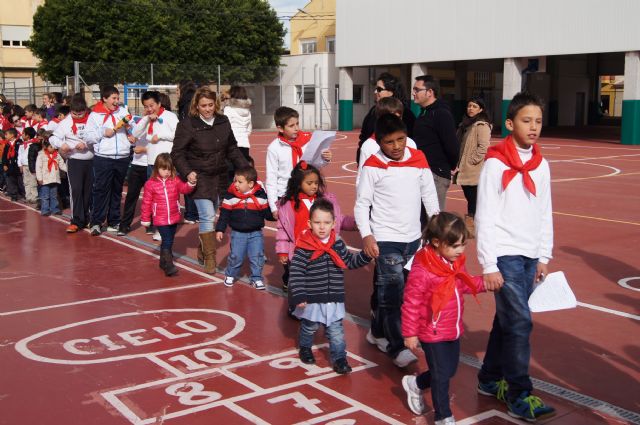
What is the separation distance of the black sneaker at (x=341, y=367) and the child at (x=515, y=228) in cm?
122

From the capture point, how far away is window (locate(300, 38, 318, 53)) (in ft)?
182

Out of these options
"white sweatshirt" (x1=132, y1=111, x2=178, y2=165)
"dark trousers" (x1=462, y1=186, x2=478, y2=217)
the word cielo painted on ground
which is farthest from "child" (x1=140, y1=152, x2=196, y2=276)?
"dark trousers" (x1=462, y1=186, x2=478, y2=217)

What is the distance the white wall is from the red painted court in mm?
23255

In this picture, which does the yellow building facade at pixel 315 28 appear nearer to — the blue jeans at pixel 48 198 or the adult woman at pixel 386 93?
the blue jeans at pixel 48 198

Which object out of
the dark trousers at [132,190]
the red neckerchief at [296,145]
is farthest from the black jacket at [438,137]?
the dark trousers at [132,190]

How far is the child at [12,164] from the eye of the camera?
15141 millimetres

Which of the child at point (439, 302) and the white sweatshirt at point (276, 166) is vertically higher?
the white sweatshirt at point (276, 166)

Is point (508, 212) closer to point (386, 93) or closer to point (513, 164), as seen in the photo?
point (513, 164)

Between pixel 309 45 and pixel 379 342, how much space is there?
170 feet

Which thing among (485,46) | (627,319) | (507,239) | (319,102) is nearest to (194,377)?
(507,239)

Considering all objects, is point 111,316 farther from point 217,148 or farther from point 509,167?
point 509,167

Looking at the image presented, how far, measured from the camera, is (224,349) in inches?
238

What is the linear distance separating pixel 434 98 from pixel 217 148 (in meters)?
2.79

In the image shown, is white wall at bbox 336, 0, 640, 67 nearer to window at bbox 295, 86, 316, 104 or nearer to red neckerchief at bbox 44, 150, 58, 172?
window at bbox 295, 86, 316, 104
